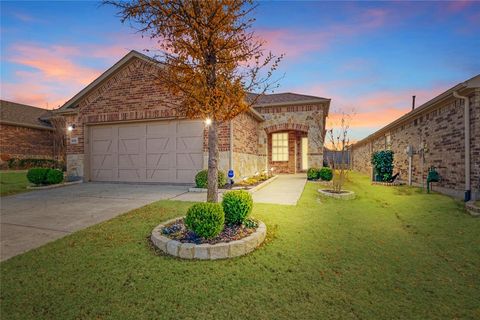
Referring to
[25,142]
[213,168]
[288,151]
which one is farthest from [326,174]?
[25,142]

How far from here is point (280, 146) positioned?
1738 cm

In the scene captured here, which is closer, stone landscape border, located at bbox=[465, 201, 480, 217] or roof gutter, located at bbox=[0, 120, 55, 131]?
stone landscape border, located at bbox=[465, 201, 480, 217]

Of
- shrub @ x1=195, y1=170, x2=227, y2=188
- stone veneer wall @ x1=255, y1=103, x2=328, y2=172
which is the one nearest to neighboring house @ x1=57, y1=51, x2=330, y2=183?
shrub @ x1=195, y1=170, x2=227, y2=188

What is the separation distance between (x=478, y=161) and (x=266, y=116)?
36.2 ft

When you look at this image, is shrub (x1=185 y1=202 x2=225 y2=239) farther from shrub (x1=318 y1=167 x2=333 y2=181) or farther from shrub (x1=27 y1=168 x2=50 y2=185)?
shrub (x1=27 y1=168 x2=50 y2=185)

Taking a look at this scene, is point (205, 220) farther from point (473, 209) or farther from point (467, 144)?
point (467, 144)

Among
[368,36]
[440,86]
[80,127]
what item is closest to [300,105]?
[368,36]

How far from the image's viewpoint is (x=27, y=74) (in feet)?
34.2

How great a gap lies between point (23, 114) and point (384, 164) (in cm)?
2798

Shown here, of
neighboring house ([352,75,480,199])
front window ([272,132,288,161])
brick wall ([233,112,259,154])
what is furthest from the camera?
front window ([272,132,288,161])

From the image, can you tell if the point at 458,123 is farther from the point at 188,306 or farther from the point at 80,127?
the point at 80,127

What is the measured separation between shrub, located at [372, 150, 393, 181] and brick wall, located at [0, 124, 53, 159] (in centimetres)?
2547

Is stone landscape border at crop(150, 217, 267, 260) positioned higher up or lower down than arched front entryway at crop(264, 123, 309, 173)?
lower down

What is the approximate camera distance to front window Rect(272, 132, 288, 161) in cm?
1731
